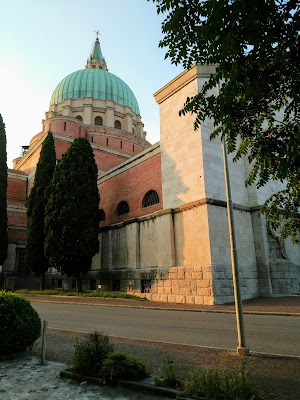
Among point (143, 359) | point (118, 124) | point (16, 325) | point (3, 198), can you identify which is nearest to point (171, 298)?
point (143, 359)

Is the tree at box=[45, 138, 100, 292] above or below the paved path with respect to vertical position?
above

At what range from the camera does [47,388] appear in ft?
15.0

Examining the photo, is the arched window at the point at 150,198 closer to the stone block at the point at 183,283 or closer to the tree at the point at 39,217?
the stone block at the point at 183,283

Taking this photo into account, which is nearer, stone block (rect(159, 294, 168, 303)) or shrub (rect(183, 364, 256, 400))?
shrub (rect(183, 364, 256, 400))

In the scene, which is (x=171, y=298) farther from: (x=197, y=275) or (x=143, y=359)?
(x=143, y=359)

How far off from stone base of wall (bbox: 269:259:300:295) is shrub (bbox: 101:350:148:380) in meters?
14.1

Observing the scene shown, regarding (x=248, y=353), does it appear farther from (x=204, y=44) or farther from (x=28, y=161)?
(x=28, y=161)

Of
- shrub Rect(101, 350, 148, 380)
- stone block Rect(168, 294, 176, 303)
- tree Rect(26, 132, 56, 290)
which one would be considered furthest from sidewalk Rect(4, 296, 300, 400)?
tree Rect(26, 132, 56, 290)

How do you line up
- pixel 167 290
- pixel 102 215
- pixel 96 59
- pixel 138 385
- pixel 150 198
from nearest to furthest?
pixel 138 385, pixel 167 290, pixel 150 198, pixel 102 215, pixel 96 59

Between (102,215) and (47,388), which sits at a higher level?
(102,215)

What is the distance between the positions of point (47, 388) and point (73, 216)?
17469mm

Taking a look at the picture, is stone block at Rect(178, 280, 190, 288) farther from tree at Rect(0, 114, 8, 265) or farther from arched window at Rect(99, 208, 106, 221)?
tree at Rect(0, 114, 8, 265)

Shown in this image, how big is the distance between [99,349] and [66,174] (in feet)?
62.6

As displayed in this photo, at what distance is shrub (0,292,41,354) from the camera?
6355 mm
